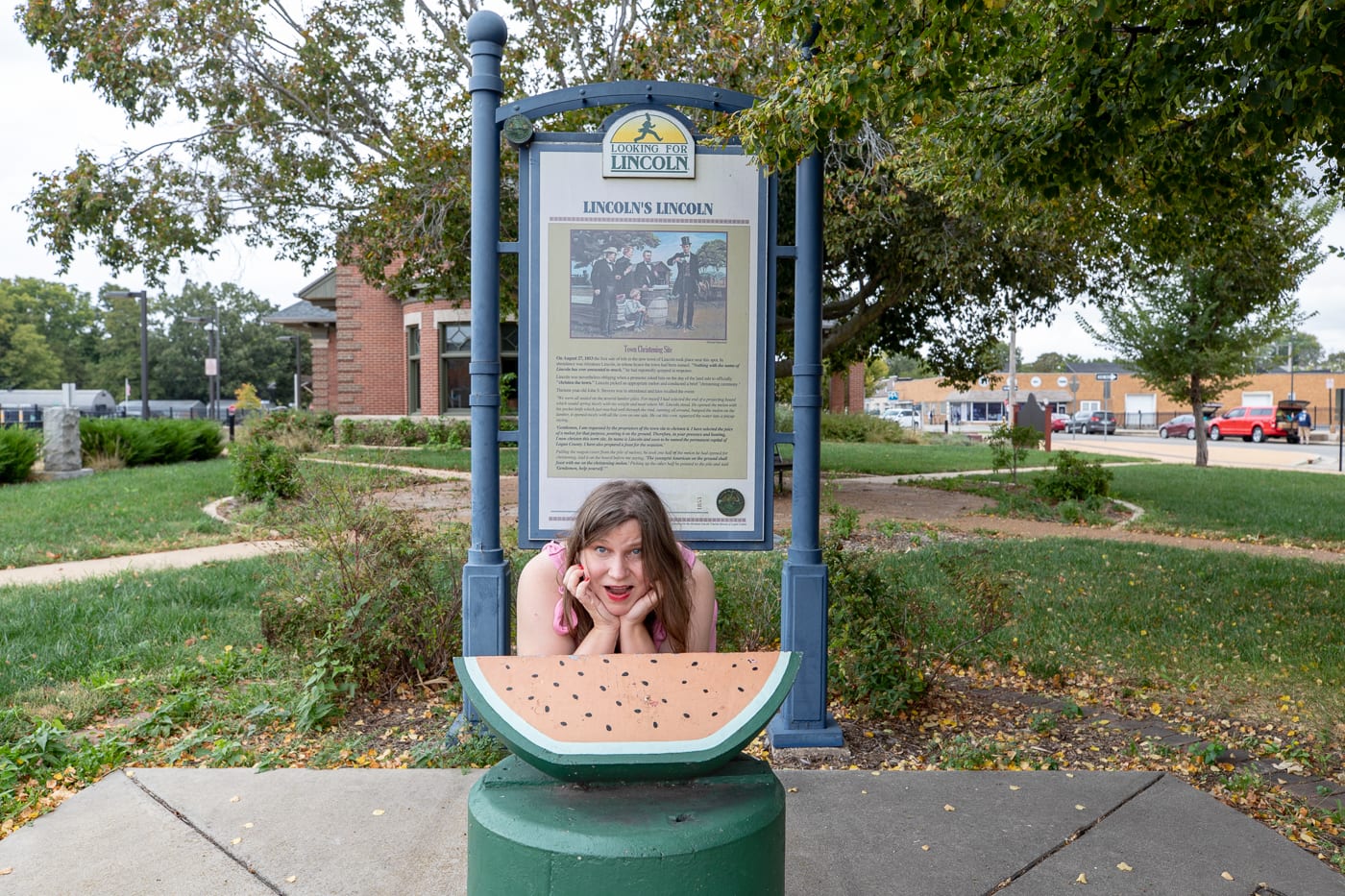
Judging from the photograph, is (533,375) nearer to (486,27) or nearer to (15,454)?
(486,27)

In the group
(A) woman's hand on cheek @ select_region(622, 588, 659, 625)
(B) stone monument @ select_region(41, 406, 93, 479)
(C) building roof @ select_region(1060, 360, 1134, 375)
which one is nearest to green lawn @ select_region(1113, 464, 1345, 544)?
(A) woman's hand on cheek @ select_region(622, 588, 659, 625)

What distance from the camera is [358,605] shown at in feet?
15.0

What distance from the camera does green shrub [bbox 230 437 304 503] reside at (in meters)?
11.9

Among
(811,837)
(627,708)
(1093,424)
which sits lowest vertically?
(811,837)

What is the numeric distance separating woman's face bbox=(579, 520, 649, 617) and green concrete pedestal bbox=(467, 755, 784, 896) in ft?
2.21

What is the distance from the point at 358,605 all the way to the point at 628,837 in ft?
10.4


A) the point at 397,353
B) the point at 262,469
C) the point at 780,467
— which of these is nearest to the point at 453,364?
the point at 397,353

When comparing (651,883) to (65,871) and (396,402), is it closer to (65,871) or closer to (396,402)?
(65,871)

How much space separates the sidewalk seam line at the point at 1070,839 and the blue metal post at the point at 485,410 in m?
2.05

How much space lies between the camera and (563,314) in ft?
12.7

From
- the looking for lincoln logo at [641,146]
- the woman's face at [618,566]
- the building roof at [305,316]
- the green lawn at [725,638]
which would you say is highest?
the building roof at [305,316]

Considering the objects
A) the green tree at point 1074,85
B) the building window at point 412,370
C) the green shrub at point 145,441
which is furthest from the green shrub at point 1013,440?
the building window at point 412,370

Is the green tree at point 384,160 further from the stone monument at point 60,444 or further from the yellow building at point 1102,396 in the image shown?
the yellow building at point 1102,396

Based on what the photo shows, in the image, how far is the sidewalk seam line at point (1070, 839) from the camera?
2.81 metres
